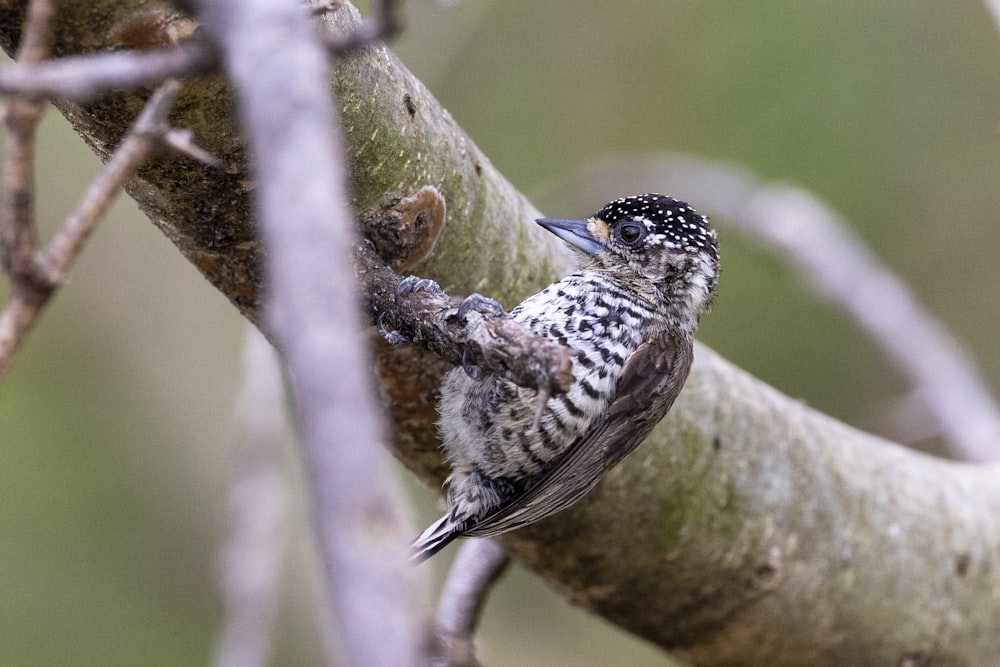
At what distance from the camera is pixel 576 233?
117 inches

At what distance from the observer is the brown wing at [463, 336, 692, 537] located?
8.17 ft

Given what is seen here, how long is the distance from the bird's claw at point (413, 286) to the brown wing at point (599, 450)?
635 millimetres

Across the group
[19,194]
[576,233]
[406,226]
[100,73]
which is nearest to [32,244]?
[19,194]

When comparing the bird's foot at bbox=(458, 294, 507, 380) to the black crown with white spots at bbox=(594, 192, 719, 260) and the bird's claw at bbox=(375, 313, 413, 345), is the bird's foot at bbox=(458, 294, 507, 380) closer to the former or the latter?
the bird's claw at bbox=(375, 313, 413, 345)

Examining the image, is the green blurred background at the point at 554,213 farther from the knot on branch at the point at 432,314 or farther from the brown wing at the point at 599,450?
the knot on branch at the point at 432,314

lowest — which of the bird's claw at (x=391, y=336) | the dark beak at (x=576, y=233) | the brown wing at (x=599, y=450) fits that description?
the brown wing at (x=599, y=450)

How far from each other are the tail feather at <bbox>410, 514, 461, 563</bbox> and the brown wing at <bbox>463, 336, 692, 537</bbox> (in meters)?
0.05

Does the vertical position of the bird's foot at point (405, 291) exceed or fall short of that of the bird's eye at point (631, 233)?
it exceeds it

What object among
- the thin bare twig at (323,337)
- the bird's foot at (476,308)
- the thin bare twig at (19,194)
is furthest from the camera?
the bird's foot at (476,308)

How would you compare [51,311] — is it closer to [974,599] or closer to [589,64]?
[589,64]

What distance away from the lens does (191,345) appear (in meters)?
6.07

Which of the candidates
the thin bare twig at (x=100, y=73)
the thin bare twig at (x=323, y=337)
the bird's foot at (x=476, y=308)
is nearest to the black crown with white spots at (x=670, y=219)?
the bird's foot at (x=476, y=308)

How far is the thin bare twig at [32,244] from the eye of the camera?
93cm

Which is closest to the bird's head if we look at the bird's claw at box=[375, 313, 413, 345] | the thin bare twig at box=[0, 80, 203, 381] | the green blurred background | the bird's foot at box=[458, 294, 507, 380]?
the bird's foot at box=[458, 294, 507, 380]
